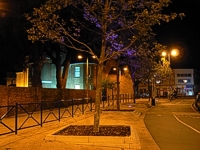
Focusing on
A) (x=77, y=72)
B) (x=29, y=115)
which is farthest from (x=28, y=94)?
(x=77, y=72)

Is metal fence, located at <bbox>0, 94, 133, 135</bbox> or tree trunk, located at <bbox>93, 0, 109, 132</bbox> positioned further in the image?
metal fence, located at <bbox>0, 94, 133, 135</bbox>

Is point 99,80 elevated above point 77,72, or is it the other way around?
point 77,72

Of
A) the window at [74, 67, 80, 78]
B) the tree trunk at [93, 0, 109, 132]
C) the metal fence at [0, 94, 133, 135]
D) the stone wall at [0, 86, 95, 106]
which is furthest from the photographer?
the window at [74, 67, 80, 78]

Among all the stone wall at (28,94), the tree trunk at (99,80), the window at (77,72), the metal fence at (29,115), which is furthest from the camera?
the window at (77,72)

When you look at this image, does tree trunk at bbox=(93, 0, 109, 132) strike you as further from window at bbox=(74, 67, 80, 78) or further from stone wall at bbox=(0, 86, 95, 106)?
window at bbox=(74, 67, 80, 78)

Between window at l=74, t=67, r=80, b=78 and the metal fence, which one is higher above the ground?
window at l=74, t=67, r=80, b=78

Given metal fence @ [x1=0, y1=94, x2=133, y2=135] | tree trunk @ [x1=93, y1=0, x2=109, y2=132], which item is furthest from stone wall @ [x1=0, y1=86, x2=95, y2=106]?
tree trunk @ [x1=93, y1=0, x2=109, y2=132]

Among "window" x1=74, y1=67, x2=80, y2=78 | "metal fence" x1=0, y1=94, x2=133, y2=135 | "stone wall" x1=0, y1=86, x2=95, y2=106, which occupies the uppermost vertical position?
"window" x1=74, y1=67, x2=80, y2=78

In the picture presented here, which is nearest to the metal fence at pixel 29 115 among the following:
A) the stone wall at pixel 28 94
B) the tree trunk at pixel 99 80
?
the stone wall at pixel 28 94

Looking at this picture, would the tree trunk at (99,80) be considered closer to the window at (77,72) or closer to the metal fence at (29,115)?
the metal fence at (29,115)

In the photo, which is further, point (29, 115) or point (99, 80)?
point (29, 115)

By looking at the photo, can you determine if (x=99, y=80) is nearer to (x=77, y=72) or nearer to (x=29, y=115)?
(x=29, y=115)

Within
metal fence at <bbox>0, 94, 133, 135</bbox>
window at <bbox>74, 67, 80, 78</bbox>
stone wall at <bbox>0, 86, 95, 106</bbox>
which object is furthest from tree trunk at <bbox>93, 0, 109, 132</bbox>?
window at <bbox>74, 67, 80, 78</bbox>

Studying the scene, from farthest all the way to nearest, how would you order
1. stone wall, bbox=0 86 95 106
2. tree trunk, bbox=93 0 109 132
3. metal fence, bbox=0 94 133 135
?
stone wall, bbox=0 86 95 106 < metal fence, bbox=0 94 133 135 < tree trunk, bbox=93 0 109 132
